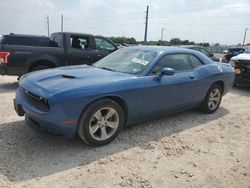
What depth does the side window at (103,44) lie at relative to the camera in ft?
30.3

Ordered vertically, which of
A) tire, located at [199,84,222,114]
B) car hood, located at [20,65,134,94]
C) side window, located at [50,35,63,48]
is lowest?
tire, located at [199,84,222,114]

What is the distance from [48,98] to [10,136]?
1.25 meters

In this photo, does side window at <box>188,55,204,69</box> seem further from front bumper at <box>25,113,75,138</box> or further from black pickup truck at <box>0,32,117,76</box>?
black pickup truck at <box>0,32,117,76</box>

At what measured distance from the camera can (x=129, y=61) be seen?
15.9 feet

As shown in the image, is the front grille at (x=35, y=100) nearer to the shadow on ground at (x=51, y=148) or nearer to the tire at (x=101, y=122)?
the tire at (x=101, y=122)

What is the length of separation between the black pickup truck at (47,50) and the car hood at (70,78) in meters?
3.64

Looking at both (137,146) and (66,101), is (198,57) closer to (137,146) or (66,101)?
(137,146)

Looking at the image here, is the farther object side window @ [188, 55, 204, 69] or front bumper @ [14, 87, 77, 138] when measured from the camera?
side window @ [188, 55, 204, 69]

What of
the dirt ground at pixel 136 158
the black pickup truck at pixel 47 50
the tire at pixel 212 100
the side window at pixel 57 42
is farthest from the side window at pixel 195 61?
the side window at pixel 57 42

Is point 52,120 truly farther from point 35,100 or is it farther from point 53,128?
point 35,100

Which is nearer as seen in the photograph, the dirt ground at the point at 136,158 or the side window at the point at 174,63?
the dirt ground at the point at 136,158

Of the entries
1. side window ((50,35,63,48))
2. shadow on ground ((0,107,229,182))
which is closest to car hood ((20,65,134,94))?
shadow on ground ((0,107,229,182))

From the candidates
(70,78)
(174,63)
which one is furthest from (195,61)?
(70,78)

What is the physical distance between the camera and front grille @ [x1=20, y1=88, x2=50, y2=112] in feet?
12.0
